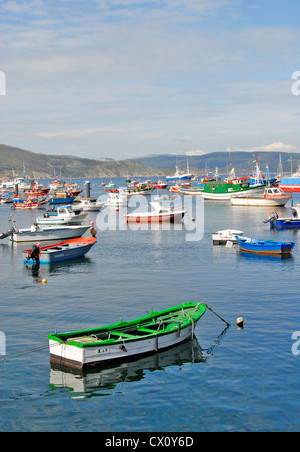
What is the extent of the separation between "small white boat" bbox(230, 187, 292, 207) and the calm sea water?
67208mm

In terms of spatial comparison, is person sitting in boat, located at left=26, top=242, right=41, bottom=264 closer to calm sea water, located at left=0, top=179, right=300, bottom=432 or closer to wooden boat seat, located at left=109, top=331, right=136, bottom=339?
calm sea water, located at left=0, top=179, right=300, bottom=432

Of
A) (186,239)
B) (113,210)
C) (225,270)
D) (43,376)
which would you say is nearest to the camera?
(43,376)

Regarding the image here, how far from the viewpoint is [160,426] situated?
19.0 meters

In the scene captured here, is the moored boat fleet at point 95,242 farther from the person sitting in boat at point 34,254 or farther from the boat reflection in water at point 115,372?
the boat reflection in water at point 115,372

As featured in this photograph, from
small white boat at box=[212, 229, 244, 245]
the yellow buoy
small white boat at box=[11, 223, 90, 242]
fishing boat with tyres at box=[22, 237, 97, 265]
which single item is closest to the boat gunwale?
the yellow buoy

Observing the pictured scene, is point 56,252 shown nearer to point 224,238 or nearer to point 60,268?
point 60,268

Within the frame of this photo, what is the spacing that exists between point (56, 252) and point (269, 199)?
253ft

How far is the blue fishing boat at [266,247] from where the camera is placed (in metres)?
54.0

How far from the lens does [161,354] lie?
1031 inches

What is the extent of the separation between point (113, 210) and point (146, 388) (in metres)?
108

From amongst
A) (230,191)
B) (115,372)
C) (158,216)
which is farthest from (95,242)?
(230,191)

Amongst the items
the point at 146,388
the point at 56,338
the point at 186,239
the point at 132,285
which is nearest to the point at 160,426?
the point at 146,388

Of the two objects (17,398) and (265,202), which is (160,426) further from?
(265,202)

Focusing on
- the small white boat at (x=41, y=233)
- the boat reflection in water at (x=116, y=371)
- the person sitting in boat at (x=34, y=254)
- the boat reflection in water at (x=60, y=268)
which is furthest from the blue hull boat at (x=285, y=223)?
the boat reflection in water at (x=116, y=371)
